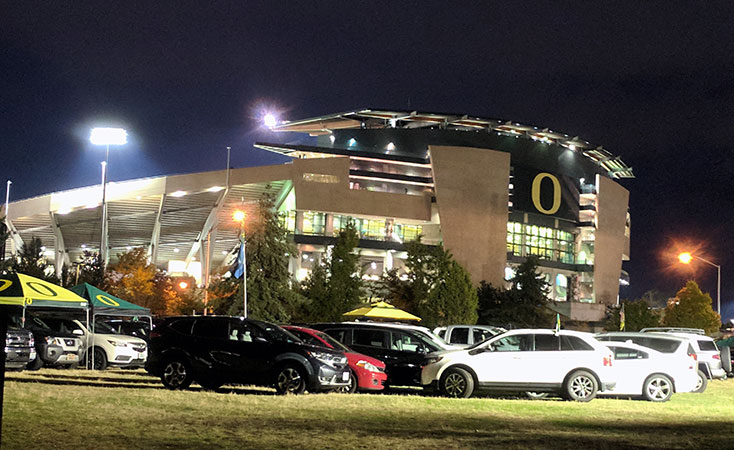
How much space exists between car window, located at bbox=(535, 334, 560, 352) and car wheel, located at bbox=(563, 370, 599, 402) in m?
0.75

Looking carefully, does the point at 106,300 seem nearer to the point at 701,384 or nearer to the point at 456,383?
the point at 456,383

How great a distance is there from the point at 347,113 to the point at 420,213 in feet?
42.7

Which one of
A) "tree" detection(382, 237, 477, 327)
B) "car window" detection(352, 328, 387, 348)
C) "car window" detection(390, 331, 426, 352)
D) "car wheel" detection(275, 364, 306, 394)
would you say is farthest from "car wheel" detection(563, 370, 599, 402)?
"tree" detection(382, 237, 477, 327)

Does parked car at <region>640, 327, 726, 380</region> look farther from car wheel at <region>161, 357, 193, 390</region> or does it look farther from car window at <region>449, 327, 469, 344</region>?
car wheel at <region>161, 357, 193, 390</region>

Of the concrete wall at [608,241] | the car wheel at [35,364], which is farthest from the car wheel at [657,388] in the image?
the concrete wall at [608,241]

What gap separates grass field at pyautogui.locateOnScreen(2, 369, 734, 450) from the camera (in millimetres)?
10258

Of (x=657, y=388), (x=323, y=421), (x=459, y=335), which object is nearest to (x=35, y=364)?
(x=459, y=335)

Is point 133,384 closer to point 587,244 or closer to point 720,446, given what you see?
point 720,446

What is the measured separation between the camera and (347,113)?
8462 cm

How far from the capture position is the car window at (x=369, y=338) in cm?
2159

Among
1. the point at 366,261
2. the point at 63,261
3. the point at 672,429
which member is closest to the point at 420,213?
the point at 366,261

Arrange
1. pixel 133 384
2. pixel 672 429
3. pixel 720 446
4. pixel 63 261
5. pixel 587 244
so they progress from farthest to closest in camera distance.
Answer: pixel 587 244, pixel 63 261, pixel 133 384, pixel 672 429, pixel 720 446

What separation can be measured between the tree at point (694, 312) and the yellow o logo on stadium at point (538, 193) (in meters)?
18.4

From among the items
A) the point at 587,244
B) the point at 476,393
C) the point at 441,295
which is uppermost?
the point at 587,244
